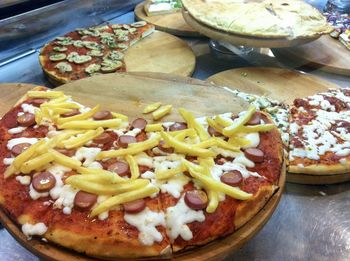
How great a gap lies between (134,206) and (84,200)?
150 mm

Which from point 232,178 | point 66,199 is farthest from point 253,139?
point 66,199

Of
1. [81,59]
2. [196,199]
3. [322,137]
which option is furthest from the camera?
[81,59]

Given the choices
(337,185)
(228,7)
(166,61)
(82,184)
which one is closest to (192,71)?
(166,61)

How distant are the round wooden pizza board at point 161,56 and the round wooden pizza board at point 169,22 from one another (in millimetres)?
121

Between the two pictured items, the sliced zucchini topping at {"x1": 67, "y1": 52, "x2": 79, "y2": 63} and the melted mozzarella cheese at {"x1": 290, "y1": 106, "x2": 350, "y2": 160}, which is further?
the sliced zucchini topping at {"x1": 67, "y1": 52, "x2": 79, "y2": 63}

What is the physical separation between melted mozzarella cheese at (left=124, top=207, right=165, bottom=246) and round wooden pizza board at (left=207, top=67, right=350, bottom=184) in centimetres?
117

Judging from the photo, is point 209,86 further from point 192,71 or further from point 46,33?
point 46,33

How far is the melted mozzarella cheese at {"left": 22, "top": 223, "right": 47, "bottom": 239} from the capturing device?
1101mm

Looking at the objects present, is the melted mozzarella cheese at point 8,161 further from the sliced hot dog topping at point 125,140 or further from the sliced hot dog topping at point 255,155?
the sliced hot dog topping at point 255,155

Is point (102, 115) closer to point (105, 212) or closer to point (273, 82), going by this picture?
point (105, 212)

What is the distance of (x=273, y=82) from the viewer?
2.24 m

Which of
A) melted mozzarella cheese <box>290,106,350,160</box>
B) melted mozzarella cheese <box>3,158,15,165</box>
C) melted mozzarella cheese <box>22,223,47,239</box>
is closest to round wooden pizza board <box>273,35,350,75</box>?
melted mozzarella cheese <box>290,106,350,160</box>

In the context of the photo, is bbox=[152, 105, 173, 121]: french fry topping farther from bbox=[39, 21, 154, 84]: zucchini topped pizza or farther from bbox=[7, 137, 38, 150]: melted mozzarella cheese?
bbox=[39, 21, 154, 84]: zucchini topped pizza

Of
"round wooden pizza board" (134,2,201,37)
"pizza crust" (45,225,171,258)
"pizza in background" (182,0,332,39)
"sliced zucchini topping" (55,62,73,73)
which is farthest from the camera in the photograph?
"round wooden pizza board" (134,2,201,37)
